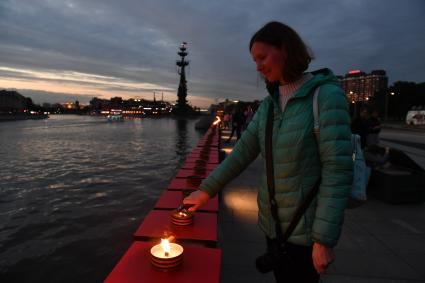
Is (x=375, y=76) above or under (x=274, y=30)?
above

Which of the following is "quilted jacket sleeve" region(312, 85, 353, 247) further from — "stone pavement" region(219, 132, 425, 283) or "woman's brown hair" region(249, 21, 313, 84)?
"stone pavement" region(219, 132, 425, 283)

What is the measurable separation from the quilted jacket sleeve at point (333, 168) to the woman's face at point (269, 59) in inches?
13.9

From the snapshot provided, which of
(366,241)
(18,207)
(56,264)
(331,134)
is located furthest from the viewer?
(18,207)

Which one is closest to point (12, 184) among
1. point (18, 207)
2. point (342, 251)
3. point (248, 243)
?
point (18, 207)

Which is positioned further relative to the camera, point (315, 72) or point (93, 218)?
point (93, 218)

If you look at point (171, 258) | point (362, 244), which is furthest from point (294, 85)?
point (362, 244)

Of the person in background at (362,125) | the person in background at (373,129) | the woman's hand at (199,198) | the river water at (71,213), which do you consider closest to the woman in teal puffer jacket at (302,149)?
the woman's hand at (199,198)

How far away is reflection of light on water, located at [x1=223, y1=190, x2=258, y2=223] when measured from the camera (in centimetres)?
594

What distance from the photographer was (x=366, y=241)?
4816mm

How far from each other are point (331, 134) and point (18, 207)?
905cm

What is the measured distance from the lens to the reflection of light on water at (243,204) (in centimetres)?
594

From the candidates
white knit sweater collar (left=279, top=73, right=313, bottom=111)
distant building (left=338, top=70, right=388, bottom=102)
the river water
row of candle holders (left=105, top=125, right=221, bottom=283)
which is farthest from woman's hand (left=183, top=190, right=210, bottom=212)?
distant building (left=338, top=70, right=388, bottom=102)

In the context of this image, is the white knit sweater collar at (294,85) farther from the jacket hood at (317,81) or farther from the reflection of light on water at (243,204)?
the reflection of light on water at (243,204)

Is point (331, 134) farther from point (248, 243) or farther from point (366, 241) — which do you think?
point (366, 241)
